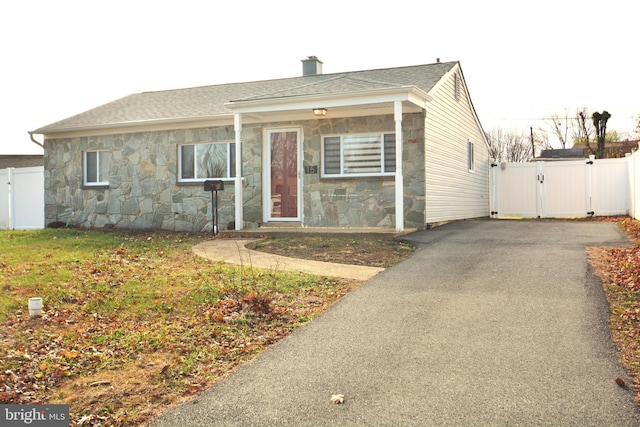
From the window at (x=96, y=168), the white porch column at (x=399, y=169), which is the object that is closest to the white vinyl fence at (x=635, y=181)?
the white porch column at (x=399, y=169)

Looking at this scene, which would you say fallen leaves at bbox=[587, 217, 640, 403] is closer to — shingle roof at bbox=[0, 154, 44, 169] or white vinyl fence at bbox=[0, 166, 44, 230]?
white vinyl fence at bbox=[0, 166, 44, 230]

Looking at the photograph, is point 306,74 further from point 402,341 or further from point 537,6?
point 402,341

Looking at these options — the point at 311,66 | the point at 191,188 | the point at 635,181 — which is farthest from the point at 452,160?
the point at 191,188

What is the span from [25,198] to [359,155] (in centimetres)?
1232

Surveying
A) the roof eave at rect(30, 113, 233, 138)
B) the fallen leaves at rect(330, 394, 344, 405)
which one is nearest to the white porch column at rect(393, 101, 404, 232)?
the roof eave at rect(30, 113, 233, 138)

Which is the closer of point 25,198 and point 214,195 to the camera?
point 214,195

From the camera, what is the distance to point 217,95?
1778cm

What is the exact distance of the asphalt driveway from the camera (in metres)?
3.97

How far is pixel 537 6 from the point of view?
41.3 ft

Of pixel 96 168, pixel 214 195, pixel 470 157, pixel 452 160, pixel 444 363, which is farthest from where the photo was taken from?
pixel 470 157

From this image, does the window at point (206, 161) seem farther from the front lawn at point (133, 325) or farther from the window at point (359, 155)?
the front lawn at point (133, 325)

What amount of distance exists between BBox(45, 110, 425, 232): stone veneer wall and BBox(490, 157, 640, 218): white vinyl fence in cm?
889

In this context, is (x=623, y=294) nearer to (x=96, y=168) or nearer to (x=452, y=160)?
(x=452, y=160)

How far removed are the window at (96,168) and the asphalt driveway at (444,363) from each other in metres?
11.6
